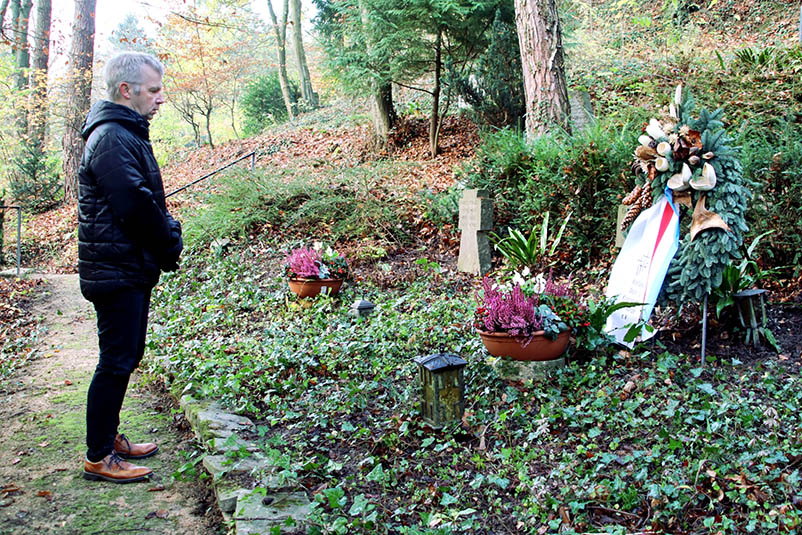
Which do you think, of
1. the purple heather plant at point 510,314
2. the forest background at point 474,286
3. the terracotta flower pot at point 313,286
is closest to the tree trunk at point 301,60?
the forest background at point 474,286

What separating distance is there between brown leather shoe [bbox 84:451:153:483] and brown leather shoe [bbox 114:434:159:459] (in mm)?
201

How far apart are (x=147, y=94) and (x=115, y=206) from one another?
0.56m

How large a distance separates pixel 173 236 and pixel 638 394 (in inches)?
100

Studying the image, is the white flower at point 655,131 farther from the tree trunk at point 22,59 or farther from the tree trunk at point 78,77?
the tree trunk at point 22,59

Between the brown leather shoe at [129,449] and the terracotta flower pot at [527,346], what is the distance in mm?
2001

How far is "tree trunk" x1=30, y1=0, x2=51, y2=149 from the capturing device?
1509 cm

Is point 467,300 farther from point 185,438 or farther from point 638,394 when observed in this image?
point 185,438

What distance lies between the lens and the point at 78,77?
13742 millimetres

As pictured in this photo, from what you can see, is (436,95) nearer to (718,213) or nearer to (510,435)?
(718,213)

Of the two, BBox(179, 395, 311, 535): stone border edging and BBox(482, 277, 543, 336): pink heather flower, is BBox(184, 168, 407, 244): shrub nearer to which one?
BBox(482, 277, 543, 336): pink heather flower

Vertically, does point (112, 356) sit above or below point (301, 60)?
below

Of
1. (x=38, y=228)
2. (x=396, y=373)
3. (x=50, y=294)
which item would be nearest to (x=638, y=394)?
(x=396, y=373)

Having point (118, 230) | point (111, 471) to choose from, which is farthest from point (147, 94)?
point (111, 471)

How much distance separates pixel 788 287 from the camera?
4465 millimetres
